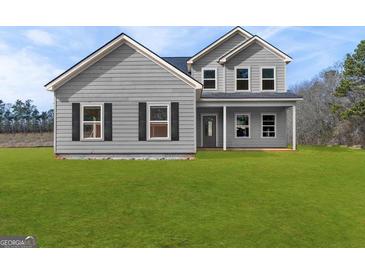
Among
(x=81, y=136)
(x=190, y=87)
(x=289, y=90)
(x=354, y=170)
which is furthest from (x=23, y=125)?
(x=289, y=90)

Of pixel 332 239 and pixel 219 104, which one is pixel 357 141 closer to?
pixel 219 104

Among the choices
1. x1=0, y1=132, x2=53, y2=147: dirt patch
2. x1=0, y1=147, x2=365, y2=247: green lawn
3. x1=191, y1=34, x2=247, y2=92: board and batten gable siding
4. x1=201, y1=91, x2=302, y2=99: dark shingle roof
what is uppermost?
x1=191, y1=34, x2=247, y2=92: board and batten gable siding

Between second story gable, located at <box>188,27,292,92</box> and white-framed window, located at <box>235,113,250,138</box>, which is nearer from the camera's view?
second story gable, located at <box>188,27,292,92</box>

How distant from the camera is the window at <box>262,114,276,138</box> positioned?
1730 centimetres

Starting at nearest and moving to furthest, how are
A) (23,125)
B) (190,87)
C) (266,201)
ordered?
(266,201), (23,125), (190,87)

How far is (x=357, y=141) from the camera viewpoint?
16.0 meters

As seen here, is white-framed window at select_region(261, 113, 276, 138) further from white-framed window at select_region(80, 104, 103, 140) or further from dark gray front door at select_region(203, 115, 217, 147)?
white-framed window at select_region(80, 104, 103, 140)

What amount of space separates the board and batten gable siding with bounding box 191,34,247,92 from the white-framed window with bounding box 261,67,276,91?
2.13 meters

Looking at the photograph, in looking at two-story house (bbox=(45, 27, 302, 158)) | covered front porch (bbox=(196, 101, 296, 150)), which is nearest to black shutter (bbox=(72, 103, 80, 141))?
two-story house (bbox=(45, 27, 302, 158))

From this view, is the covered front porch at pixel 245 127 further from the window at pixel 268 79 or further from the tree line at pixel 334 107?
the tree line at pixel 334 107

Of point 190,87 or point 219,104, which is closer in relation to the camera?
point 190,87

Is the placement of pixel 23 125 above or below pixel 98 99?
below

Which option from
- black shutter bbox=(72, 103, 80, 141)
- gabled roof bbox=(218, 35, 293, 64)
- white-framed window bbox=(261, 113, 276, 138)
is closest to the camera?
black shutter bbox=(72, 103, 80, 141)

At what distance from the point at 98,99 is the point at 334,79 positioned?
38.5ft
